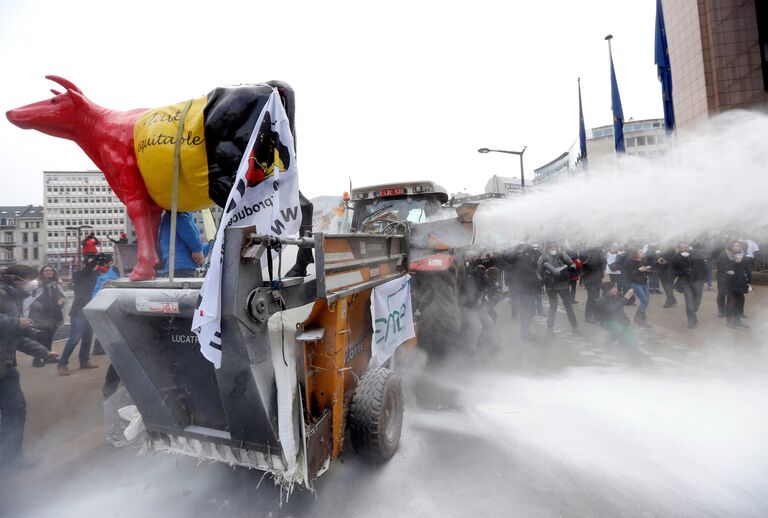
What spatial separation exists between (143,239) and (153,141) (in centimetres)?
75

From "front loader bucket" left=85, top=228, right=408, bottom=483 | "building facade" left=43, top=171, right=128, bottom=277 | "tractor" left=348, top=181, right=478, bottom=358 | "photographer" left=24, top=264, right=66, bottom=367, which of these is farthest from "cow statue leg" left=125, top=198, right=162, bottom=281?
"building facade" left=43, top=171, right=128, bottom=277

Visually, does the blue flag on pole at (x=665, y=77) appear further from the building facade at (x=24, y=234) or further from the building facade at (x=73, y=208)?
the building facade at (x=24, y=234)

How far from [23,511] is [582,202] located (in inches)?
334

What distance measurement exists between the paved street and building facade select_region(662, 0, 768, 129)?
55.3 ft

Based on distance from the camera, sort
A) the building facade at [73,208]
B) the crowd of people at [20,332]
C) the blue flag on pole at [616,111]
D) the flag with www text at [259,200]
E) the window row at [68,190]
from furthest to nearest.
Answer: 1. the window row at [68,190]
2. the building facade at [73,208]
3. the blue flag on pole at [616,111]
4. the crowd of people at [20,332]
5. the flag with www text at [259,200]

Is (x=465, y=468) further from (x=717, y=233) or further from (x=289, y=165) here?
(x=717, y=233)

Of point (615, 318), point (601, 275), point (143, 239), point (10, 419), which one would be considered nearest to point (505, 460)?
point (143, 239)

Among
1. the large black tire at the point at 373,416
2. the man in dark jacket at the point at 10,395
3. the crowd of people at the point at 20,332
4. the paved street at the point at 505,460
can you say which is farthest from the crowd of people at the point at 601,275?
the man in dark jacket at the point at 10,395

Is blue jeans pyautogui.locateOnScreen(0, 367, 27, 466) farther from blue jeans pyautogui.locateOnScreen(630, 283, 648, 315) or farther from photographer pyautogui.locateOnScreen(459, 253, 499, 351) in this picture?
blue jeans pyautogui.locateOnScreen(630, 283, 648, 315)

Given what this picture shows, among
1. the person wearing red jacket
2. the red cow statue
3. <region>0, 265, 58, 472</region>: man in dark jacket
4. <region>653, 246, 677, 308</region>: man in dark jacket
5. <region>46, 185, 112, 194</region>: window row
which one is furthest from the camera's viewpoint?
<region>46, 185, 112, 194</region>: window row

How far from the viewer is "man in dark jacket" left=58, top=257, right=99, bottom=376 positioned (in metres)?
6.30

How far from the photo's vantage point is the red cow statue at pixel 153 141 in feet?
8.63

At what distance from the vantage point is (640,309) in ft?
27.4

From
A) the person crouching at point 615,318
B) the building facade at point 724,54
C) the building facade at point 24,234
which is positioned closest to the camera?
the person crouching at point 615,318
